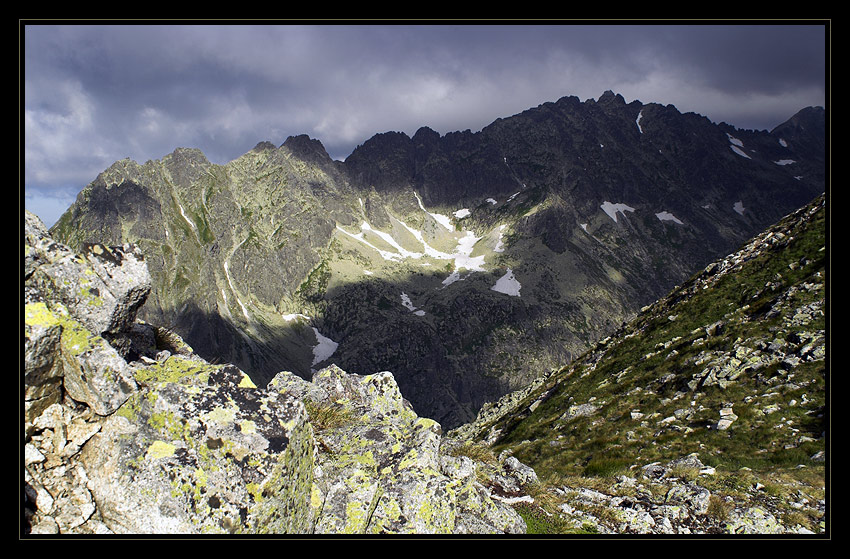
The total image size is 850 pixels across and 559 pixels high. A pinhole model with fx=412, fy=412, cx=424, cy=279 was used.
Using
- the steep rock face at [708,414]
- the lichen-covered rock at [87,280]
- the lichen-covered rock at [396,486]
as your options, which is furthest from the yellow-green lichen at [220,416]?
the steep rock face at [708,414]

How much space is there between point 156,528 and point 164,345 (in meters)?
5.73

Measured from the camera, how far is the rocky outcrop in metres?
6.85

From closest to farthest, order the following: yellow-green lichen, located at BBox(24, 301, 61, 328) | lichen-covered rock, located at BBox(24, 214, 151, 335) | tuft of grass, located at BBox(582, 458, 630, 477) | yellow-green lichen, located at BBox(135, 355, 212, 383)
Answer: yellow-green lichen, located at BBox(24, 301, 61, 328)
lichen-covered rock, located at BBox(24, 214, 151, 335)
yellow-green lichen, located at BBox(135, 355, 212, 383)
tuft of grass, located at BBox(582, 458, 630, 477)

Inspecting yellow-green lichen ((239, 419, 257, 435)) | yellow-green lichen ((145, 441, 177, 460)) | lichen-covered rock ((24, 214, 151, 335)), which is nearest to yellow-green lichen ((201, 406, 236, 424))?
yellow-green lichen ((239, 419, 257, 435))

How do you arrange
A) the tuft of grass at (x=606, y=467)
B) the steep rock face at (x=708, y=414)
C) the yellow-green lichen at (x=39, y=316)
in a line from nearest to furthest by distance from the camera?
the yellow-green lichen at (x=39, y=316), the steep rock face at (x=708, y=414), the tuft of grass at (x=606, y=467)

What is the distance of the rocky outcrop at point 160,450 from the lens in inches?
270

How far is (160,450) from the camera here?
290 inches

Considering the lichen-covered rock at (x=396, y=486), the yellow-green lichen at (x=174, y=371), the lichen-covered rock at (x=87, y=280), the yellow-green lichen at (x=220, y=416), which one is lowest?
the lichen-covered rock at (x=396, y=486)

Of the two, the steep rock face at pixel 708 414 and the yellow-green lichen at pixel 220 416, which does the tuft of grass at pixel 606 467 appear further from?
the yellow-green lichen at pixel 220 416

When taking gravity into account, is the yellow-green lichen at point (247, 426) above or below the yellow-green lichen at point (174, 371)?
below

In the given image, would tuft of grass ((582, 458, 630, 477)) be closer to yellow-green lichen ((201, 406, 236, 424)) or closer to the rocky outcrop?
the rocky outcrop

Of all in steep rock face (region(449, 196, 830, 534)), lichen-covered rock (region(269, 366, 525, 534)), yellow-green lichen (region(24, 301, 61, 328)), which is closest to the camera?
yellow-green lichen (region(24, 301, 61, 328))
